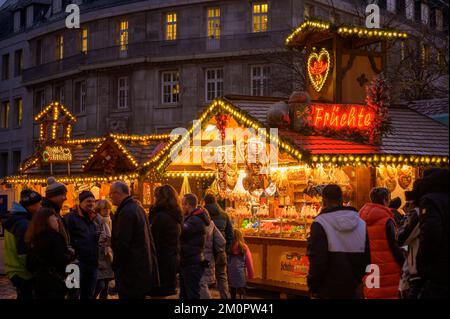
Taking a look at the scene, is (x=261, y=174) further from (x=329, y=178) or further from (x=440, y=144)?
(x=440, y=144)

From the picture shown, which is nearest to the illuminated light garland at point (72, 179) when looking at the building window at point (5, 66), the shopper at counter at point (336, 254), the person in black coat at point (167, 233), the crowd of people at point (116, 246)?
the crowd of people at point (116, 246)

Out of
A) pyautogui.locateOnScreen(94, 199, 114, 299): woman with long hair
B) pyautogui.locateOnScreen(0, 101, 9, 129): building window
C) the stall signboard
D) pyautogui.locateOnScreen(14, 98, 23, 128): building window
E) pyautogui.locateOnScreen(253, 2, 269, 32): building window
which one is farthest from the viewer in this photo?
pyautogui.locateOnScreen(0, 101, 9, 129): building window

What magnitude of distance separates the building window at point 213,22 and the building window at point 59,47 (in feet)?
30.8

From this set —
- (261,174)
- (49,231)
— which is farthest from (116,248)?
(261,174)

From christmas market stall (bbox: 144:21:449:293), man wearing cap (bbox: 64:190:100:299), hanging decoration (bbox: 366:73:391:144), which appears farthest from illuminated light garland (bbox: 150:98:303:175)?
man wearing cap (bbox: 64:190:100:299)

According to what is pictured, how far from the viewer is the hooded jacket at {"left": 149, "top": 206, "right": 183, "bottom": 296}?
7688 millimetres

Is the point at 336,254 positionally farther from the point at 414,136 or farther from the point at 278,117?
the point at 414,136

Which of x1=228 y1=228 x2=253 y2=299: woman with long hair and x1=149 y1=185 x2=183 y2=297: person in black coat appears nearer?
x1=149 y1=185 x2=183 y2=297: person in black coat

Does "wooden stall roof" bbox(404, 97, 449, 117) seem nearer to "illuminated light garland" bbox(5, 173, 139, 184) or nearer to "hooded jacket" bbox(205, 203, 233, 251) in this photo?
"hooded jacket" bbox(205, 203, 233, 251)

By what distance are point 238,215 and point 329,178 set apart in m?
2.04

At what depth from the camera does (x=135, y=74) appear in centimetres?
3297

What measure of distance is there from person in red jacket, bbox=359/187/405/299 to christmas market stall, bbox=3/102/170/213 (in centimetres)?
832

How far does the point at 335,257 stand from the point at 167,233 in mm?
2306

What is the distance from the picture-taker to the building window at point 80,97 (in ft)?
117
